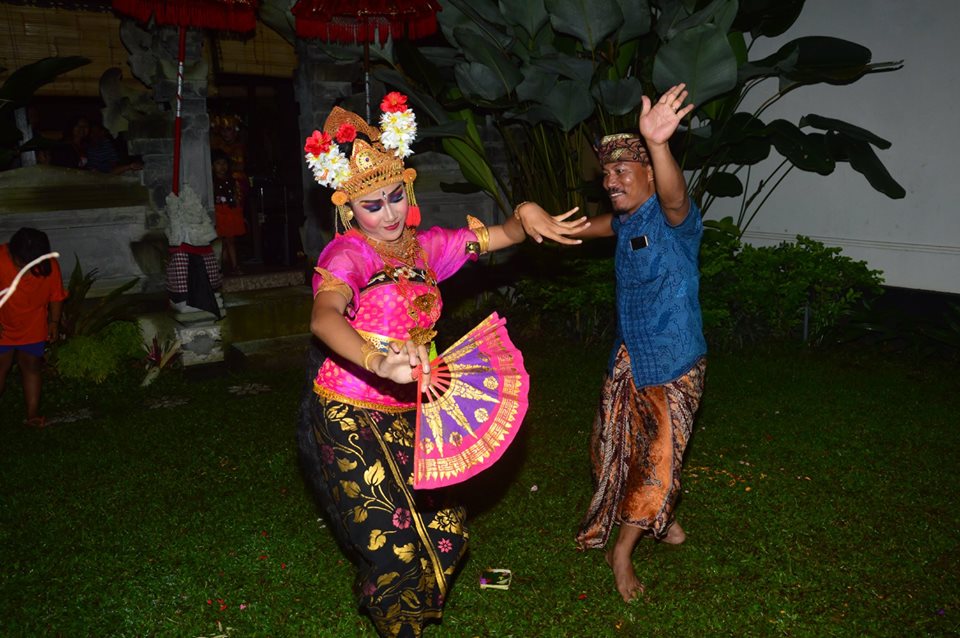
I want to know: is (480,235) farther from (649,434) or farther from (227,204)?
(227,204)

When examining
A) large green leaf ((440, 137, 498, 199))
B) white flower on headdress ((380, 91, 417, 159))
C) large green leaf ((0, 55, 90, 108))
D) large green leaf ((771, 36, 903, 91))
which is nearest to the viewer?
white flower on headdress ((380, 91, 417, 159))

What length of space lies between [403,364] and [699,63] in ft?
15.9

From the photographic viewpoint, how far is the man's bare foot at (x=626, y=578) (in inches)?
167

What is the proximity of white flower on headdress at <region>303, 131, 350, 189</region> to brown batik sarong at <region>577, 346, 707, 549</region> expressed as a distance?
181 centimetres

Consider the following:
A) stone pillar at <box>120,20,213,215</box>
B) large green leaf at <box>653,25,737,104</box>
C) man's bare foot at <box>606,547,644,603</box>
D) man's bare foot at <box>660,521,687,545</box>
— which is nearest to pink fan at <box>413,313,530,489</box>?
man's bare foot at <box>606,547,644,603</box>

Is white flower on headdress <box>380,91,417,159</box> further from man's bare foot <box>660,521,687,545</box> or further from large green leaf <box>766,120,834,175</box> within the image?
large green leaf <box>766,120,834,175</box>

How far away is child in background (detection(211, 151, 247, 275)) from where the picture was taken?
33.9 feet

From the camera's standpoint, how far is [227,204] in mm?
10492

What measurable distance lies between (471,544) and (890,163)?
6892 millimetres

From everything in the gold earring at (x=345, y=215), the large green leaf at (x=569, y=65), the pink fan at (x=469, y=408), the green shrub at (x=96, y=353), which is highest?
the large green leaf at (x=569, y=65)

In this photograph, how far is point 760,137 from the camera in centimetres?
796

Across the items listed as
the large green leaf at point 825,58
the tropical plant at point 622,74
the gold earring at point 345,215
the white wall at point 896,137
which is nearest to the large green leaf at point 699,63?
the tropical plant at point 622,74

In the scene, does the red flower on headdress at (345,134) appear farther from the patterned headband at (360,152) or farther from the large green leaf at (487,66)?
the large green leaf at (487,66)

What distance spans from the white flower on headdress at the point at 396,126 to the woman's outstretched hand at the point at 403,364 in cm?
113
